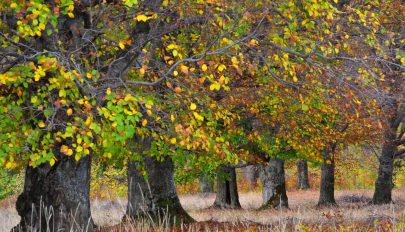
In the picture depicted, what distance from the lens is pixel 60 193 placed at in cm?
974

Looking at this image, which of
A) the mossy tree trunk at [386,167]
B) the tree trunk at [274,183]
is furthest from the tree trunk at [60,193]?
the mossy tree trunk at [386,167]

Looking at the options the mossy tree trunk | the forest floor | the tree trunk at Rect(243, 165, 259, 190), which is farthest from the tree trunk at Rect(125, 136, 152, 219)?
the tree trunk at Rect(243, 165, 259, 190)

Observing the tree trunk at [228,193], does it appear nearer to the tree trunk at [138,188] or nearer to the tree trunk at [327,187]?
the tree trunk at [327,187]

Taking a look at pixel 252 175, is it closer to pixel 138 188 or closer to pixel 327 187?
pixel 327 187

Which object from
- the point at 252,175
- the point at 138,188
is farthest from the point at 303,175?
the point at 138,188

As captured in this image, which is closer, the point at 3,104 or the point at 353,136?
the point at 3,104

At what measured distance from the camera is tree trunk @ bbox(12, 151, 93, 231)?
9734mm

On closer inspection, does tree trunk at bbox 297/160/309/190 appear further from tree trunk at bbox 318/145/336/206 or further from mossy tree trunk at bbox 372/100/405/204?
mossy tree trunk at bbox 372/100/405/204

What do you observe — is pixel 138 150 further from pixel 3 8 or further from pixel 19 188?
pixel 19 188

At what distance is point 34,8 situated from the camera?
24.2 feet

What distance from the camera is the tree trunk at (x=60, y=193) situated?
9734 mm

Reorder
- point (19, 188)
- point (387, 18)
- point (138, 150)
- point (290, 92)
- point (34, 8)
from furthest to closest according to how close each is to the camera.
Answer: point (19, 188)
point (387, 18)
point (138, 150)
point (290, 92)
point (34, 8)

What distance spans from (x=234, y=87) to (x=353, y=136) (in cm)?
647

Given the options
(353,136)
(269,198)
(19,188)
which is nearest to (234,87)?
(353,136)
